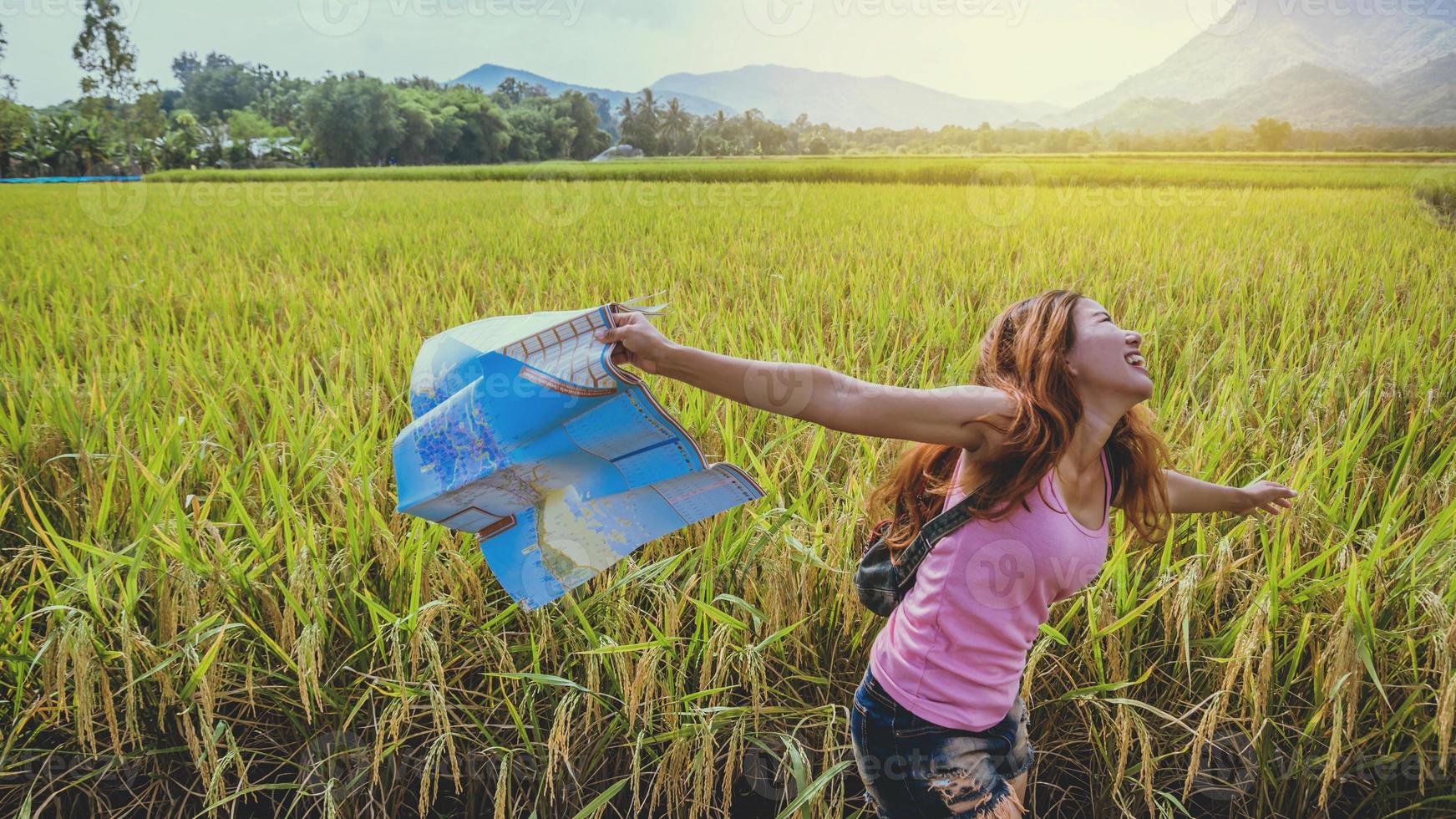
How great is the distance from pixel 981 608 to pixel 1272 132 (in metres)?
41.4

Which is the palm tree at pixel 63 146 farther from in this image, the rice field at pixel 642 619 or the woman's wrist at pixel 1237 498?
the woman's wrist at pixel 1237 498

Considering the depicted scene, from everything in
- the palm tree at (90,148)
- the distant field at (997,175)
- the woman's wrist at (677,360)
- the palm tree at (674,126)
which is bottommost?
the woman's wrist at (677,360)

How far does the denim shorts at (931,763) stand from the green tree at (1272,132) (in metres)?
41.2

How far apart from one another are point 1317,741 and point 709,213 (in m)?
7.05

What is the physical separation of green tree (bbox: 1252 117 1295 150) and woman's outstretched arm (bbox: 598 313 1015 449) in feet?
135

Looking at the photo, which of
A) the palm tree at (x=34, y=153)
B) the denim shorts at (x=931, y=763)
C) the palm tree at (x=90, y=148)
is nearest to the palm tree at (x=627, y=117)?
the palm tree at (x=34, y=153)

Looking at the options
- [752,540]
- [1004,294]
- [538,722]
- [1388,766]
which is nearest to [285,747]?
[538,722]

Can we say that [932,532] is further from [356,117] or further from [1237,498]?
[356,117]

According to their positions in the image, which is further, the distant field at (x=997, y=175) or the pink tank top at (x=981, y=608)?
the distant field at (x=997, y=175)

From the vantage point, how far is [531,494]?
0.91 m

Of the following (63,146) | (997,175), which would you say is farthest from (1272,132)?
(63,146)

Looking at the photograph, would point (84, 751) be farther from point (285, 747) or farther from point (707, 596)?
point (707, 596)

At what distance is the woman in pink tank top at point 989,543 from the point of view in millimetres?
856

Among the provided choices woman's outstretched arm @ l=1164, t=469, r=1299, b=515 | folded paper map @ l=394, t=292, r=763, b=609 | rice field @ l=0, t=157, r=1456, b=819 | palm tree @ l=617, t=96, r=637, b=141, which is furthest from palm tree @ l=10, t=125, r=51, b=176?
woman's outstretched arm @ l=1164, t=469, r=1299, b=515
